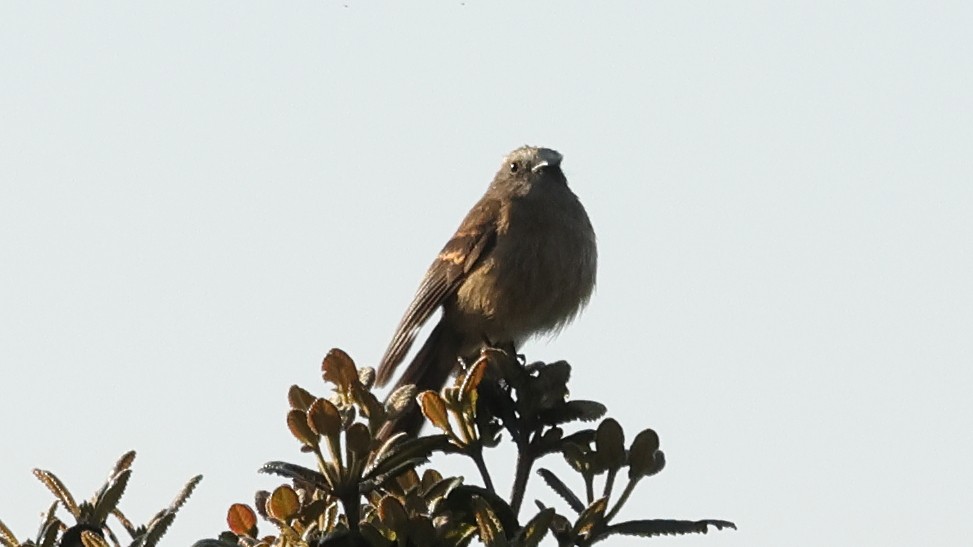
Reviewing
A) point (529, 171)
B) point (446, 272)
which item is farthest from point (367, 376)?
point (529, 171)

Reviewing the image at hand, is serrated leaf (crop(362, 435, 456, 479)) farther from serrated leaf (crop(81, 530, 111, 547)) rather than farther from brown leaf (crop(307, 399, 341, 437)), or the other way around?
serrated leaf (crop(81, 530, 111, 547))

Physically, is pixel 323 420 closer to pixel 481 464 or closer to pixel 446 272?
pixel 481 464

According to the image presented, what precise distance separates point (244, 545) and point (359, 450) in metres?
0.24

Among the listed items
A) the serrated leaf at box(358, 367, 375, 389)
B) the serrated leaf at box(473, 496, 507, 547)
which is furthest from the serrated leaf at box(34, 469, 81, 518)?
the serrated leaf at box(473, 496, 507, 547)

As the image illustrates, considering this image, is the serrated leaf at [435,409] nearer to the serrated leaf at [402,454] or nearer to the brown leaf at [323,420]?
the serrated leaf at [402,454]

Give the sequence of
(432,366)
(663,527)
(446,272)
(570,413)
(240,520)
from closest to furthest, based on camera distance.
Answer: (663,527), (240,520), (570,413), (432,366), (446,272)

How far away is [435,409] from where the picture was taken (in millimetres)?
2689

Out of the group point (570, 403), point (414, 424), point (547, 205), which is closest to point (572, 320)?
point (547, 205)

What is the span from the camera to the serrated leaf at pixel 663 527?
2414mm

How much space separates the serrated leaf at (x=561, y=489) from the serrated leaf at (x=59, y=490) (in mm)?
837

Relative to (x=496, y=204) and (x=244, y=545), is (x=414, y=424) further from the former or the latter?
(x=496, y=204)

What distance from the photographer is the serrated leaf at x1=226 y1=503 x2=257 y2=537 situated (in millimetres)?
2533

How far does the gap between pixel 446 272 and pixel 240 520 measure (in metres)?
5.07

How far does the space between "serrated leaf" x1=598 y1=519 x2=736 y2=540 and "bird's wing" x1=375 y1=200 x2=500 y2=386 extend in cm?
489
